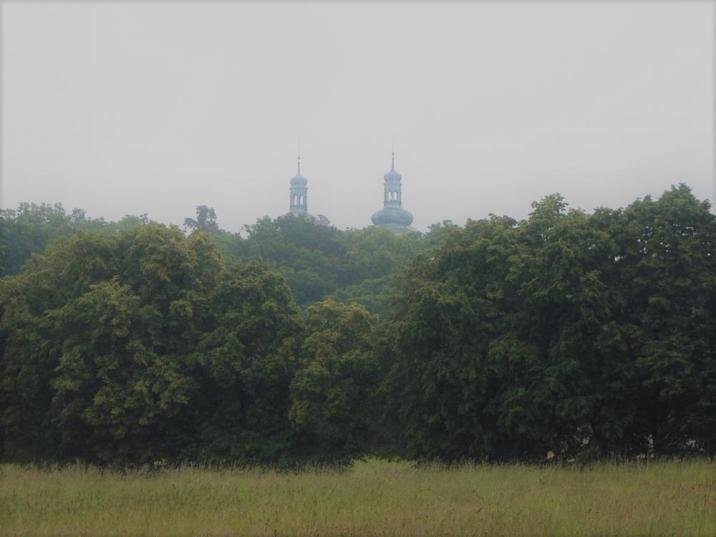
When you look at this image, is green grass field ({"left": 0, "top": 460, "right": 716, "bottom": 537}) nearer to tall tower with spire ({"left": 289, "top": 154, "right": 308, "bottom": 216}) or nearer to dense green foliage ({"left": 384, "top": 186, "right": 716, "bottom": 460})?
dense green foliage ({"left": 384, "top": 186, "right": 716, "bottom": 460})

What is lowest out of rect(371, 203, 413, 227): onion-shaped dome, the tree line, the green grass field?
the green grass field

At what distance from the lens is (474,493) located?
16125 millimetres

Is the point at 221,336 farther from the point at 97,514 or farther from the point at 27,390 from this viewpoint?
the point at 97,514

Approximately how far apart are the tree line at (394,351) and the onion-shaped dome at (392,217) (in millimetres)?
82106

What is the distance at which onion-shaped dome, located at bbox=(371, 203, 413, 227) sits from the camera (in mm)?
111500

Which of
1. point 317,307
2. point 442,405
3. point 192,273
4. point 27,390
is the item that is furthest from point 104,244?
point 442,405

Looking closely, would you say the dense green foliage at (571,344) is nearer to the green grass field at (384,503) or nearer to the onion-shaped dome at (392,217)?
the green grass field at (384,503)

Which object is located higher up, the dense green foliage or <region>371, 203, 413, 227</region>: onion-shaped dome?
<region>371, 203, 413, 227</region>: onion-shaped dome

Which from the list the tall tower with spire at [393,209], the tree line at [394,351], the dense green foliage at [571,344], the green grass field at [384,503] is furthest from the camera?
the tall tower with spire at [393,209]

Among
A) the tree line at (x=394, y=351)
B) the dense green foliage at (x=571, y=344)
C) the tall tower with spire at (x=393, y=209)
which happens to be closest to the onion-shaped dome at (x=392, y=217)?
the tall tower with spire at (x=393, y=209)

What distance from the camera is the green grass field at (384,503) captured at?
13.0m

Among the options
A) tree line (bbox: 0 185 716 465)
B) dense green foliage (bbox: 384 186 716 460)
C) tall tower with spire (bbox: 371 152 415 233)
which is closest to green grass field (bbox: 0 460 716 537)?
dense green foliage (bbox: 384 186 716 460)

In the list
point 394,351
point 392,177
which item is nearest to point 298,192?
point 392,177

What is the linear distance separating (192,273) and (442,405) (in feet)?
30.9
